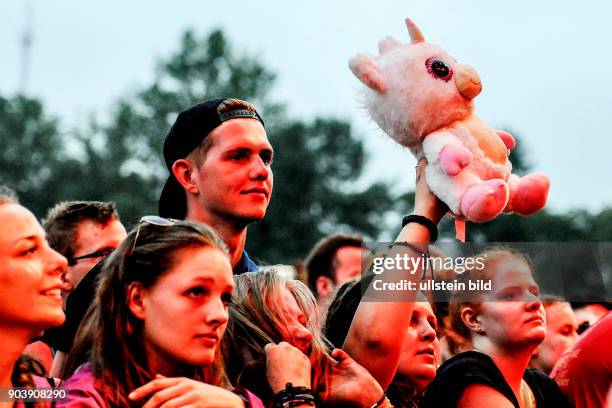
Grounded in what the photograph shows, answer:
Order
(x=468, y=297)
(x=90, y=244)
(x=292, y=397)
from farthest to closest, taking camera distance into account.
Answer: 1. (x=90, y=244)
2. (x=468, y=297)
3. (x=292, y=397)

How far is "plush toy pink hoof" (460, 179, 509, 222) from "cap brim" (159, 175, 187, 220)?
1.12m

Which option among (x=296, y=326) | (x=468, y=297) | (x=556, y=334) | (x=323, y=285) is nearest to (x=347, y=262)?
(x=323, y=285)

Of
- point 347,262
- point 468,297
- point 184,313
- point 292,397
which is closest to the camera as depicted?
point 184,313

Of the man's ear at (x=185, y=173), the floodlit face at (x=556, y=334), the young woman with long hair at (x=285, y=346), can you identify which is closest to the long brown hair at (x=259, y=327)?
the young woman with long hair at (x=285, y=346)

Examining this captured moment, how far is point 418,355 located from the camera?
354 centimetres

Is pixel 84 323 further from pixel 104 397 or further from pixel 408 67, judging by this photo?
pixel 408 67

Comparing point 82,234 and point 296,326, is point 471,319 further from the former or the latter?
point 82,234

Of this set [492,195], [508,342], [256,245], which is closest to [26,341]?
[492,195]

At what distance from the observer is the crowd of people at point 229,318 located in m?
2.53

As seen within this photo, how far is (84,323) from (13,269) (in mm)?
432

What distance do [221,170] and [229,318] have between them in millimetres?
616

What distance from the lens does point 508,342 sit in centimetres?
368

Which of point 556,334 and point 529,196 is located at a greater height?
point 529,196

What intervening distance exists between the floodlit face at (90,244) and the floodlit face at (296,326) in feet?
3.59
